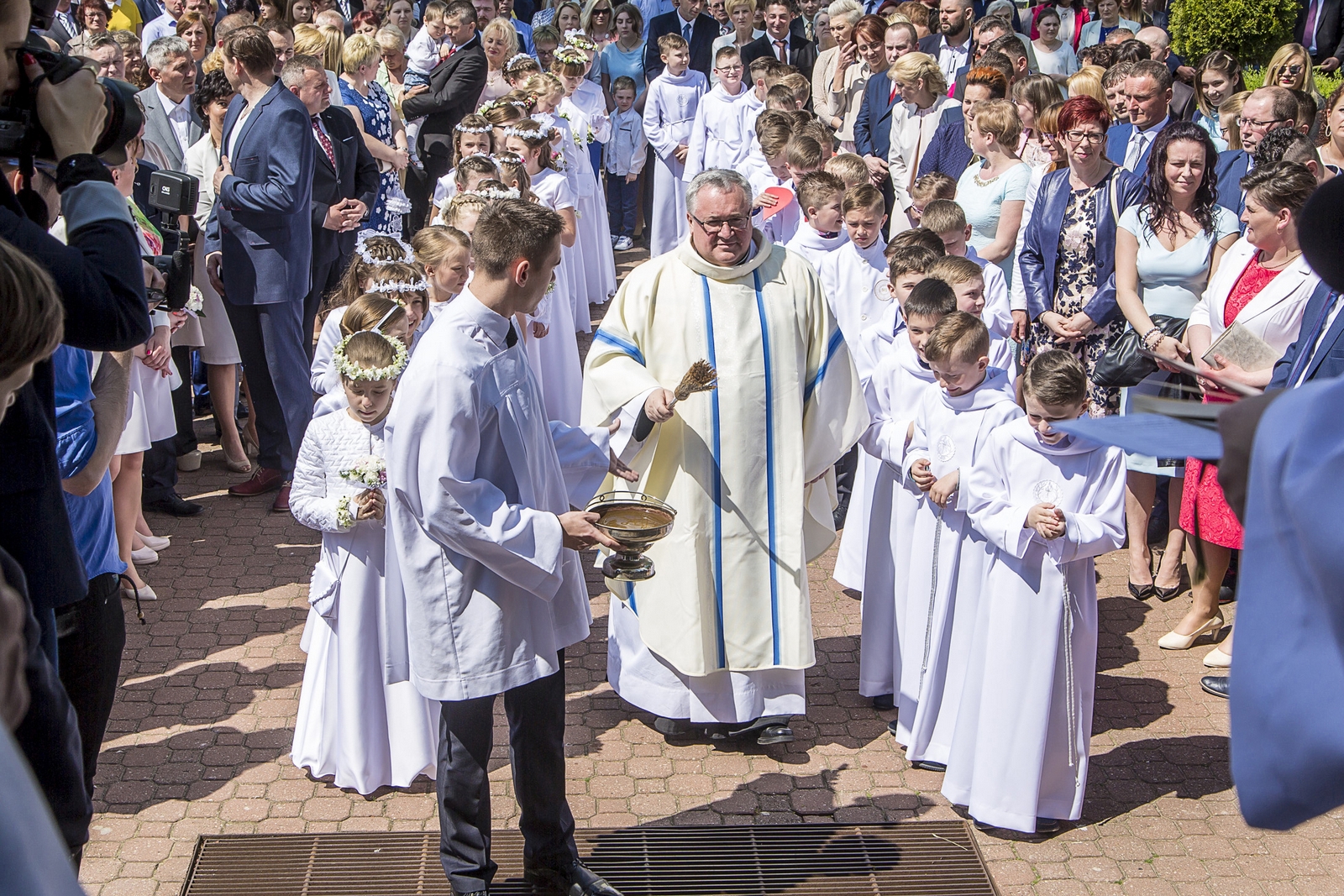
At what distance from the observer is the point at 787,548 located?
203 inches

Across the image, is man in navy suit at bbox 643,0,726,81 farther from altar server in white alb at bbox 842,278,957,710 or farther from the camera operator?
the camera operator

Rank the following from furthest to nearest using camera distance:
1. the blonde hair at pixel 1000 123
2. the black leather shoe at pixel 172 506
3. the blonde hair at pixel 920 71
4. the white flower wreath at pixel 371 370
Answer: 1. the blonde hair at pixel 920 71
2. the blonde hair at pixel 1000 123
3. the black leather shoe at pixel 172 506
4. the white flower wreath at pixel 371 370

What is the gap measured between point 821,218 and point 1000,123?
156 centimetres

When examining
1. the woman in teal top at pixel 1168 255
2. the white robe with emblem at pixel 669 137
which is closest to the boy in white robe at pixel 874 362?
the woman in teal top at pixel 1168 255

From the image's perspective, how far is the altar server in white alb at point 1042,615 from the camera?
14.9 ft

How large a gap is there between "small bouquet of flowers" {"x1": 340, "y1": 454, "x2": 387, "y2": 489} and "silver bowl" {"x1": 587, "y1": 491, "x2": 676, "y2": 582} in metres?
0.99

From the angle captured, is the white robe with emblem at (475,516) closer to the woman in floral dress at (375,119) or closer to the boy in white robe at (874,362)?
the boy in white robe at (874,362)

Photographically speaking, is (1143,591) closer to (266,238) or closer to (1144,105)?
(1144,105)

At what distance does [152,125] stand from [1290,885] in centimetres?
742

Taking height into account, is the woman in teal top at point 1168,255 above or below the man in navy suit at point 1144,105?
below

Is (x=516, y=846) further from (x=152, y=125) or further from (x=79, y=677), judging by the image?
(x=152, y=125)

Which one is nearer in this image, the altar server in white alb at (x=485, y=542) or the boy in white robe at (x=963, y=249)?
the altar server in white alb at (x=485, y=542)

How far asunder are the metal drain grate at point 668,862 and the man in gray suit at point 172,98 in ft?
17.1

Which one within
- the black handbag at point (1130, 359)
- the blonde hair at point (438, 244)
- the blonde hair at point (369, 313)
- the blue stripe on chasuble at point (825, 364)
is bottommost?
the black handbag at point (1130, 359)
